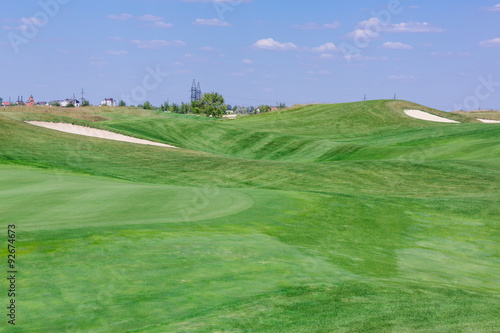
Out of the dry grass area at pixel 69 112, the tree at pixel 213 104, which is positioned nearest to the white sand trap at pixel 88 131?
the dry grass area at pixel 69 112

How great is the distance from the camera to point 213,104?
17438 centimetres

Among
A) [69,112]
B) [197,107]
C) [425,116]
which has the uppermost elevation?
[197,107]

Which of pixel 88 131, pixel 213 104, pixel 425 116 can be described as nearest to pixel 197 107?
pixel 213 104

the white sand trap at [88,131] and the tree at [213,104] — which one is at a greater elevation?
the tree at [213,104]

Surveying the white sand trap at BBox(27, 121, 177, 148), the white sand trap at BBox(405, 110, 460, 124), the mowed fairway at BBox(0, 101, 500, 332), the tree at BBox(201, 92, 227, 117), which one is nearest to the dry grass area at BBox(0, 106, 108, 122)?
the white sand trap at BBox(27, 121, 177, 148)

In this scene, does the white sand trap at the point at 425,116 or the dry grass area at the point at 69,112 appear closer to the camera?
the white sand trap at the point at 425,116

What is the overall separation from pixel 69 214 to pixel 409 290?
9.67m

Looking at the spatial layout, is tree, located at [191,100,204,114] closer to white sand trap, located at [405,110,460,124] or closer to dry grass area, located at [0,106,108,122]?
dry grass area, located at [0,106,108,122]

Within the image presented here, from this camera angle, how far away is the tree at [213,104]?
173000mm

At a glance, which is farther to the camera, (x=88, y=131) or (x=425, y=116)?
(x=425, y=116)

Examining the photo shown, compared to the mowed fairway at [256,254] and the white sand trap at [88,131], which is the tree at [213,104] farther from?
the mowed fairway at [256,254]

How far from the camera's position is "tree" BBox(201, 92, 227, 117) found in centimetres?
17300

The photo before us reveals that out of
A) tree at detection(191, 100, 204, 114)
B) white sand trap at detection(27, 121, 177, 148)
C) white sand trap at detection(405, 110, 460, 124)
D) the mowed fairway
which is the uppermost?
tree at detection(191, 100, 204, 114)

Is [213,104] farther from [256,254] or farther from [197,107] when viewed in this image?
[256,254]
